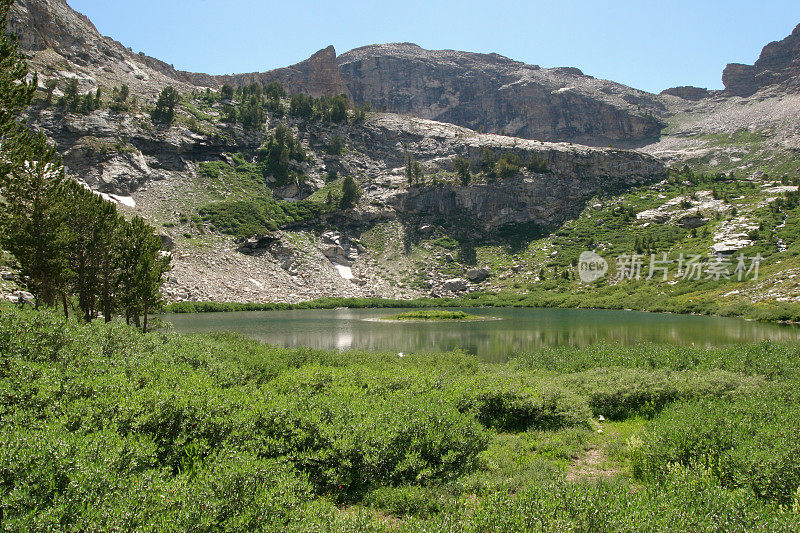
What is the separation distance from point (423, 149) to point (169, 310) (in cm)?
9016

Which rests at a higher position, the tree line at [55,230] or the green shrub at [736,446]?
the tree line at [55,230]

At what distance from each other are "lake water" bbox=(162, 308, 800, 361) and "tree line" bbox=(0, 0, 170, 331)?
34.9 ft

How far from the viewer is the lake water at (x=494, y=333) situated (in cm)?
3228

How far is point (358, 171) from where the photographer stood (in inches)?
4722

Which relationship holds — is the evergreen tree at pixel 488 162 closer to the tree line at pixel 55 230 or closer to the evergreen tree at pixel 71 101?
the evergreen tree at pixel 71 101

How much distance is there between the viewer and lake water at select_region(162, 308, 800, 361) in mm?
32281

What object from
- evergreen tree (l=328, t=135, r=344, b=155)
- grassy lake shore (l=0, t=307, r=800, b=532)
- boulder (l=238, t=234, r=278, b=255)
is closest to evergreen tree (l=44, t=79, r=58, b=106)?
boulder (l=238, t=234, r=278, b=255)

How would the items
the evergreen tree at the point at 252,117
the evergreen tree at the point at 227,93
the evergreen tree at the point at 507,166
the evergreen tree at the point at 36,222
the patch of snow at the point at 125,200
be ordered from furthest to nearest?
the evergreen tree at the point at 227,93 < the evergreen tree at the point at 252,117 < the evergreen tree at the point at 507,166 < the patch of snow at the point at 125,200 < the evergreen tree at the point at 36,222

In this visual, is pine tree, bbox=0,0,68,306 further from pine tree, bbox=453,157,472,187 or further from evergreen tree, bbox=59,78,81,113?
pine tree, bbox=453,157,472,187

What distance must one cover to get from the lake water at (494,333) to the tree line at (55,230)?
34.9 feet

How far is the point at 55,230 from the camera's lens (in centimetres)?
2172

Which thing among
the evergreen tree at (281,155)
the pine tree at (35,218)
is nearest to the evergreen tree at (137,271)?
the pine tree at (35,218)

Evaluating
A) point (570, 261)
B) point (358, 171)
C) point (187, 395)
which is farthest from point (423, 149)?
point (187, 395)

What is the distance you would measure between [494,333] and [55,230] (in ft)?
111
